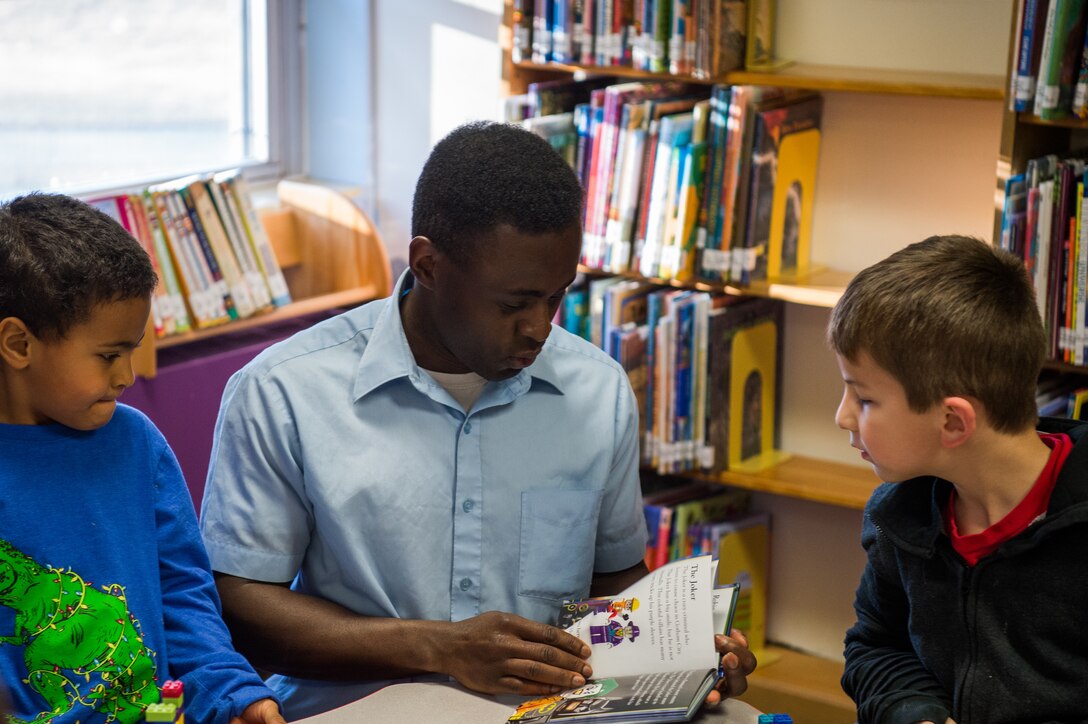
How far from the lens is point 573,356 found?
5.88 ft

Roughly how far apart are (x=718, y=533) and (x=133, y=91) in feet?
6.24

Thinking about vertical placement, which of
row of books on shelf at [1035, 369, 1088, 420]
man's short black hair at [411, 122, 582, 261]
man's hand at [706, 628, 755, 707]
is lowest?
man's hand at [706, 628, 755, 707]

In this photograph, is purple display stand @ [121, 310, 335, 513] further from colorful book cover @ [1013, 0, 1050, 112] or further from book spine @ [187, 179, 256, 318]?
colorful book cover @ [1013, 0, 1050, 112]

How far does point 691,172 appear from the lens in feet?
9.14

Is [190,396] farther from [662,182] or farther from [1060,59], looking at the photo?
[1060,59]

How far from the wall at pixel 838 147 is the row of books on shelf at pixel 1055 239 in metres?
0.32

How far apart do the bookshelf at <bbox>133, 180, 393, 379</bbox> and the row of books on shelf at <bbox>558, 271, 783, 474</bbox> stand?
0.64 m

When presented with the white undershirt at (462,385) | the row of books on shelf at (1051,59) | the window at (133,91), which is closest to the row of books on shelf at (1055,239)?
the row of books on shelf at (1051,59)

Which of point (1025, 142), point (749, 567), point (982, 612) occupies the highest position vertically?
point (1025, 142)

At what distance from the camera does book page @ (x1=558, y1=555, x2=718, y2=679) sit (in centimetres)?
142

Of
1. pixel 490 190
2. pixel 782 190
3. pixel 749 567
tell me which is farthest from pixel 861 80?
pixel 490 190

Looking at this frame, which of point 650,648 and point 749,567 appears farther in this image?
point 749,567

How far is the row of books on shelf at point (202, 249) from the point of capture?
293cm

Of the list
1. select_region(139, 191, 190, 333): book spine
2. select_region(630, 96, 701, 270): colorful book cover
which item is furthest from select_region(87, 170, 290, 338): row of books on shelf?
select_region(630, 96, 701, 270): colorful book cover
